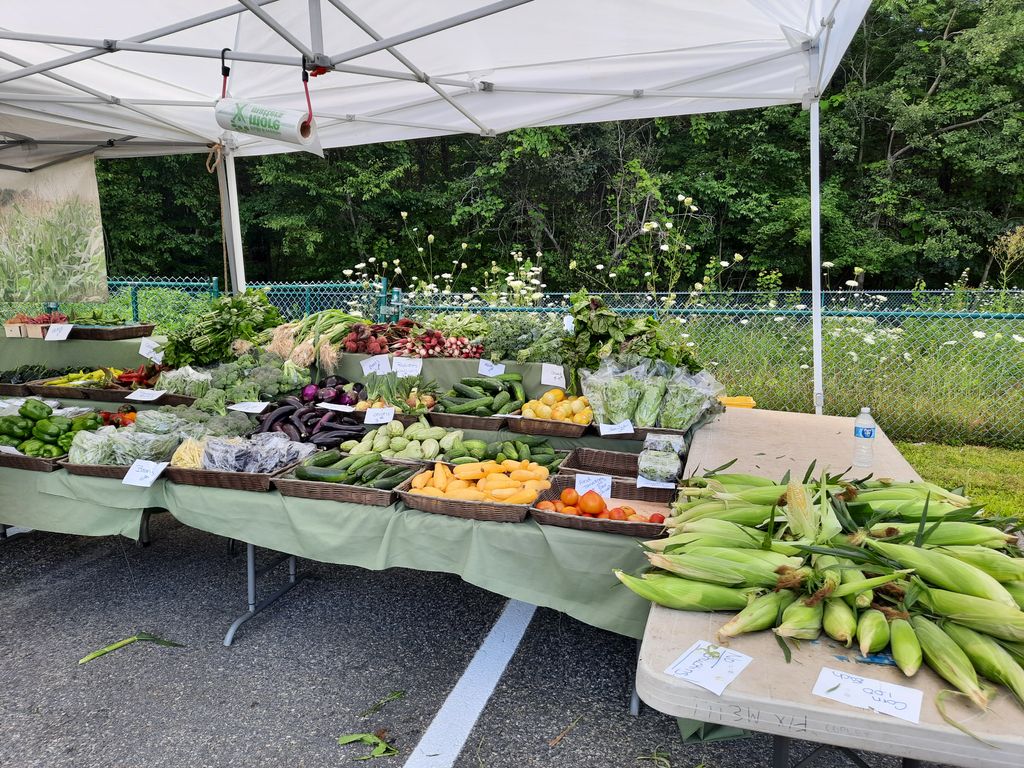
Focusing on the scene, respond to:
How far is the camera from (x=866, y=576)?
1657 mm

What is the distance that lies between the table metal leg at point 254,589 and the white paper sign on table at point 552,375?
183cm

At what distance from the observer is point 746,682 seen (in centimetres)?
138

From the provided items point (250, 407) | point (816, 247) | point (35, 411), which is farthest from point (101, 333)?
point (816, 247)

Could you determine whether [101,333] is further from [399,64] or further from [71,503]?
[399,64]

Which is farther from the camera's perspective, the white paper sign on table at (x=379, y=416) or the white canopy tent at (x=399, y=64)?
the white paper sign on table at (x=379, y=416)

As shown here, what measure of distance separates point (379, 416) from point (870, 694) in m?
2.97

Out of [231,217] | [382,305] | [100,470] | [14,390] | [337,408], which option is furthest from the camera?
[382,305]

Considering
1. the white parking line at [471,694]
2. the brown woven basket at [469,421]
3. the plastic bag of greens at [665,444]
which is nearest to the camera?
the white parking line at [471,694]

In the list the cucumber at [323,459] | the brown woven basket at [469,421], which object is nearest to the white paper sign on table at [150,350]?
the cucumber at [323,459]

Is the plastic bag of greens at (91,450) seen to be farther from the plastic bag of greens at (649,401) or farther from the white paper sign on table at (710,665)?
the white paper sign on table at (710,665)

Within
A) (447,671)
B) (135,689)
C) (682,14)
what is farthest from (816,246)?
(135,689)

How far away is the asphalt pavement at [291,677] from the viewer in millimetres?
2408

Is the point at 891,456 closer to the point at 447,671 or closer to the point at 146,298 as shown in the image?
the point at 447,671

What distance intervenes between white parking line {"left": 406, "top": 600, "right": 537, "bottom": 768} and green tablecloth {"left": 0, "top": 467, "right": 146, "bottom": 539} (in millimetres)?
1728
